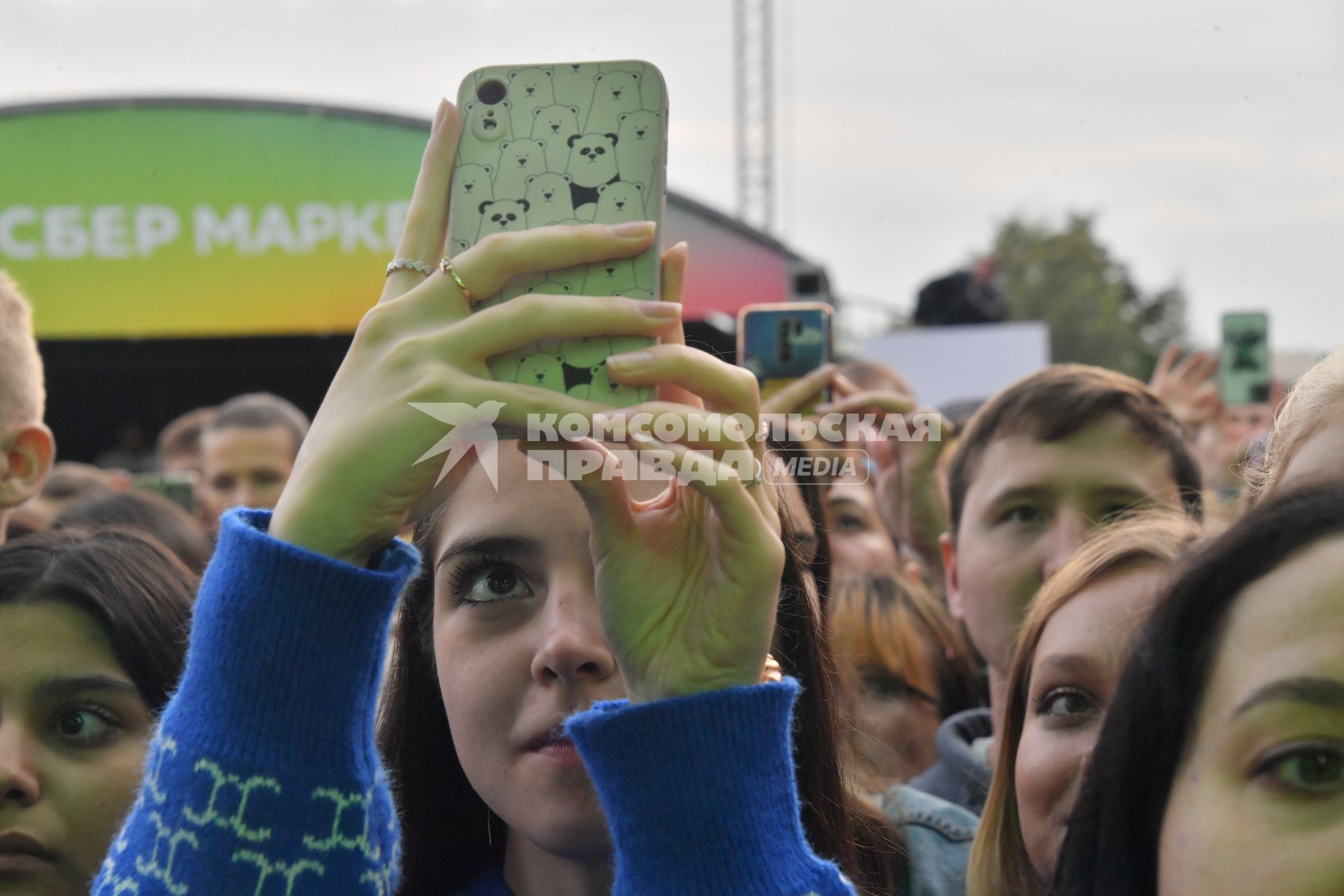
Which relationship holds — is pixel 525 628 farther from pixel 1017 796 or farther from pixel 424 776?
pixel 1017 796

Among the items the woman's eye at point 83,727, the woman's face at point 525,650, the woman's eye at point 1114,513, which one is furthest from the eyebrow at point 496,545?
the woman's eye at point 1114,513

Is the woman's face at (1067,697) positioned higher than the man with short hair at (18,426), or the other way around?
the man with short hair at (18,426)

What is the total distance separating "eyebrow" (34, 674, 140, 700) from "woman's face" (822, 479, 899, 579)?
2186mm

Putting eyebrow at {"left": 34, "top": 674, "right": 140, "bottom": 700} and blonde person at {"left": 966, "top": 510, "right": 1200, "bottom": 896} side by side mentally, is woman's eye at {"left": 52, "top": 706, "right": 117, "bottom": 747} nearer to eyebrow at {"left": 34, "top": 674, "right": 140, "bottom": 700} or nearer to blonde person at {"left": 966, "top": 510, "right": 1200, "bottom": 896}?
eyebrow at {"left": 34, "top": 674, "right": 140, "bottom": 700}

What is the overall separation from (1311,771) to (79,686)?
1555 mm

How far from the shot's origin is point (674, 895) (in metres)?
1.18

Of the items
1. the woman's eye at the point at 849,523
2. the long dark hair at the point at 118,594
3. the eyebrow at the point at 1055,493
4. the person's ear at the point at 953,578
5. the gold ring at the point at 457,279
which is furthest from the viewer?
the woman's eye at the point at 849,523

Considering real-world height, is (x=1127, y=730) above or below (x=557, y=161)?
below

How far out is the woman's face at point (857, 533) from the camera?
12.4 feet

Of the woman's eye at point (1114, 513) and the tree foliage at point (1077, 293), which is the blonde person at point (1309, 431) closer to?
the woman's eye at point (1114, 513)

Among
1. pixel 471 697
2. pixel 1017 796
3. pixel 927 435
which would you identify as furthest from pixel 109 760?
pixel 927 435

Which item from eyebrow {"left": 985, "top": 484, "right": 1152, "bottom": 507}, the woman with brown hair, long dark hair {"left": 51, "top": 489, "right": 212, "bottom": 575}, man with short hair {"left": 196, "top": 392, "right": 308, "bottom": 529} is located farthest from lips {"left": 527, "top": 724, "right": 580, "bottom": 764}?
man with short hair {"left": 196, "top": 392, "right": 308, "bottom": 529}

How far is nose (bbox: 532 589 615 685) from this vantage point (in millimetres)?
1466

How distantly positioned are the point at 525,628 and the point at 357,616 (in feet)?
1.08
